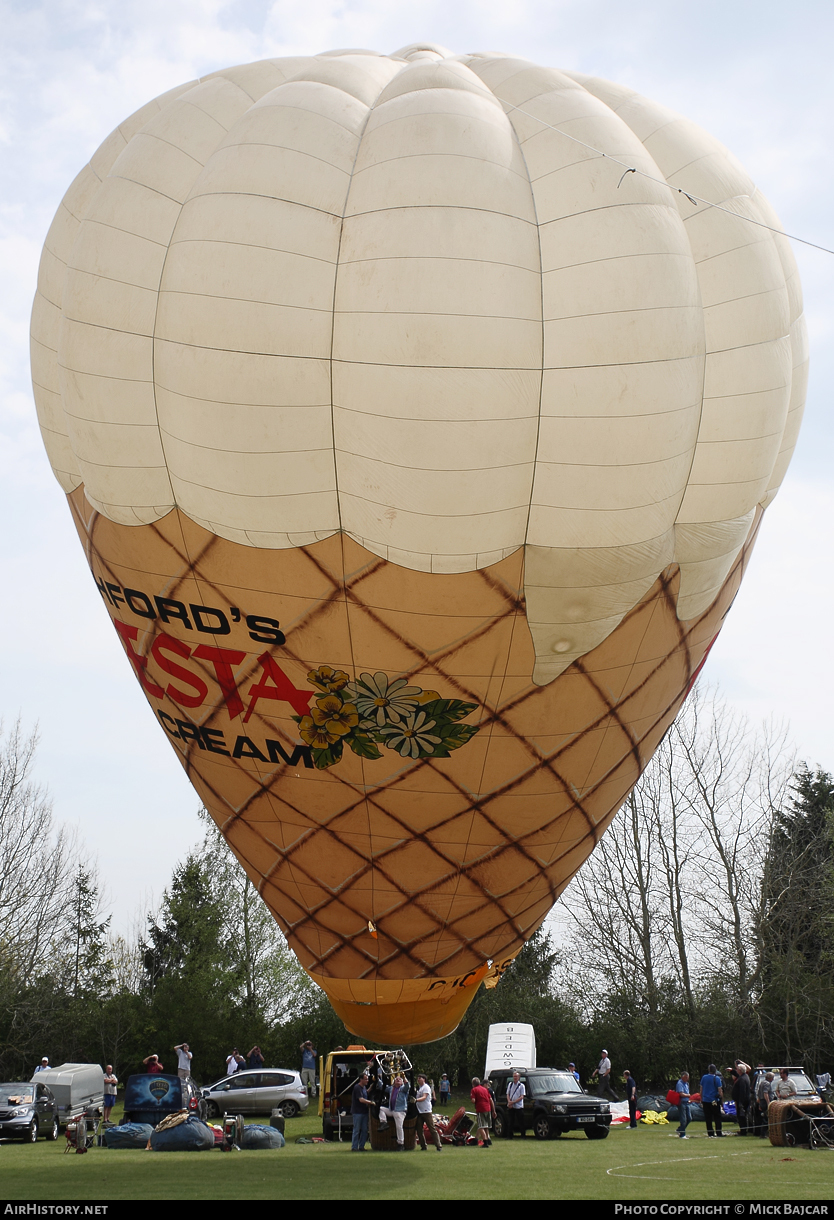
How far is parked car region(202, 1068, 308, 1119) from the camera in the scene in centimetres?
1634

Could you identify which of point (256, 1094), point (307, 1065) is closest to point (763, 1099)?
point (256, 1094)

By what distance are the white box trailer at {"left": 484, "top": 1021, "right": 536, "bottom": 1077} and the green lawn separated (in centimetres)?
771

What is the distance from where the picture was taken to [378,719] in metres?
6.41

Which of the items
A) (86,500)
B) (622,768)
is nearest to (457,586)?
(622,768)

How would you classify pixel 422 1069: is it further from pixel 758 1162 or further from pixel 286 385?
pixel 286 385

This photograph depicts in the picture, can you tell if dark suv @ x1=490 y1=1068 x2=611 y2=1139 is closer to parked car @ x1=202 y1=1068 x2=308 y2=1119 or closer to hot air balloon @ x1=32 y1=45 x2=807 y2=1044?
parked car @ x1=202 y1=1068 x2=308 y2=1119

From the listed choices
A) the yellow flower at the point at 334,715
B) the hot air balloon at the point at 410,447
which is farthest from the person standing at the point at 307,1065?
the yellow flower at the point at 334,715

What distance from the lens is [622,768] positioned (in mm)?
7383

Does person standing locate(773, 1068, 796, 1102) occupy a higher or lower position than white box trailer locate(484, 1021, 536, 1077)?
lower

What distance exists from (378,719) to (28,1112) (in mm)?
10222

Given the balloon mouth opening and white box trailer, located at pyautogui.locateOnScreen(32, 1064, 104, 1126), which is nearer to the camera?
the balloon mouth opening

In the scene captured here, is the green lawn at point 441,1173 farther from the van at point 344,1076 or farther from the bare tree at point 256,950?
the bare tree at point 256,950

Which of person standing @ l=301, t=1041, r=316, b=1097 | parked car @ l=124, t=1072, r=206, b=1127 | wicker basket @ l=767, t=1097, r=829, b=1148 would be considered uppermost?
person standing @ l=301, t=1041, r=316, b=1097

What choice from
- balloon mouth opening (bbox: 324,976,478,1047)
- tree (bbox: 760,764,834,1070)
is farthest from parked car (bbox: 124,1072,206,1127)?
tree (bbox: 760,764,834,1070)
